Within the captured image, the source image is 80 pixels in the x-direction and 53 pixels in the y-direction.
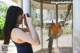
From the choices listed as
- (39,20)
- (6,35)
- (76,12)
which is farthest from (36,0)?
(6,35)

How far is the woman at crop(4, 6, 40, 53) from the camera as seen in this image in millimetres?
2303

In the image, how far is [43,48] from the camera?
5.08 metres

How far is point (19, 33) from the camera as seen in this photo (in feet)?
7.75

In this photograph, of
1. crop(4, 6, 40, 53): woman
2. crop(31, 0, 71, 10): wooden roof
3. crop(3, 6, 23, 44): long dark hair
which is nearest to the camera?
crop(4, 6, 40, 53): woman

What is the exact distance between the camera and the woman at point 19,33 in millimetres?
2303

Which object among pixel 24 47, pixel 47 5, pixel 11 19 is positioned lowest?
pixel 24 47

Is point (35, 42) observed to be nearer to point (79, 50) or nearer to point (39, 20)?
point (79, 50)

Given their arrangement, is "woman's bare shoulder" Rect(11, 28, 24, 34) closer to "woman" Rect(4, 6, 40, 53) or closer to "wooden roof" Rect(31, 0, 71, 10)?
"woman" Rect(4, 6, 40, 53)

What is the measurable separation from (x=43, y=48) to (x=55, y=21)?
0.58 m

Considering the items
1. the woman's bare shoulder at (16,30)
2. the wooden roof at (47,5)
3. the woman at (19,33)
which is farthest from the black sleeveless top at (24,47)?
the wooden roof at (47,5)

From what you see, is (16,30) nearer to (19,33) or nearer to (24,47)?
(19,33)

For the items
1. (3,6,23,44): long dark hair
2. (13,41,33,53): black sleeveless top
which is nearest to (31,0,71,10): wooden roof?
(3,6,23,44): long dark hair

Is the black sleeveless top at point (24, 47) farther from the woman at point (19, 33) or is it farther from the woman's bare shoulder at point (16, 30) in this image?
the woman's bare shoulder at point (16, 30)

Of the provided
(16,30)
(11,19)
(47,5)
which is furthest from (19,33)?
(47,5)
